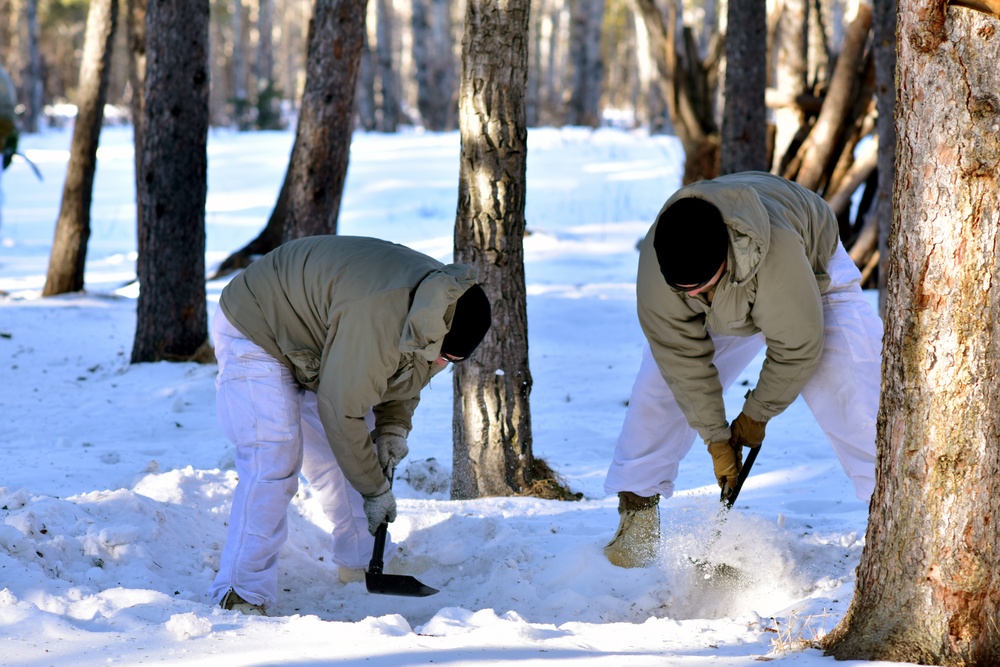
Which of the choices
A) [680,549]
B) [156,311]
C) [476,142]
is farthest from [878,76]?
[156,311]

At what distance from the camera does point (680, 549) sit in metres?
3.94

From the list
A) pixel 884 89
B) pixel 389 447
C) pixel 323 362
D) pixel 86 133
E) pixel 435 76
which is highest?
pixel 435 76

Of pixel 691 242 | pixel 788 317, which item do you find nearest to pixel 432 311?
pixel 691 242

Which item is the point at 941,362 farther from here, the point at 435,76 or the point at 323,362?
the point at 435,76

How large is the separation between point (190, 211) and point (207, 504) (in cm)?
375

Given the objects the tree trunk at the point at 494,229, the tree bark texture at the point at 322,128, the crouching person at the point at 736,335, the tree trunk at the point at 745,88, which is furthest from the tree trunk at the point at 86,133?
the crouching person at the point at 736,335

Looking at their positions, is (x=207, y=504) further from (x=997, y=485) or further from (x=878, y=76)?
(x=878, y=76)

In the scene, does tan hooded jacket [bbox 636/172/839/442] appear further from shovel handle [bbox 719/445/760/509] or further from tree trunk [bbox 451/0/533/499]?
tree trunk [bbox 451/0/533/499]

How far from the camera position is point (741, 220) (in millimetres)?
3029

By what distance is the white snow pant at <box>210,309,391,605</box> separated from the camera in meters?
3.39

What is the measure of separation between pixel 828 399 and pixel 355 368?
Result: 1.70 metres

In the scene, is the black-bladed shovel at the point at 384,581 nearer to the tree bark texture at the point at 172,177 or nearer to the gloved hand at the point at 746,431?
the gloved hand at the point at 746,431

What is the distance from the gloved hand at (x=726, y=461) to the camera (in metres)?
3.64

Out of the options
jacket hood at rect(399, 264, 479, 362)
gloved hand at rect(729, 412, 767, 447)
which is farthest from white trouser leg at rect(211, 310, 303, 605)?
gloved hand at rect(729, 412, 767, 447)
